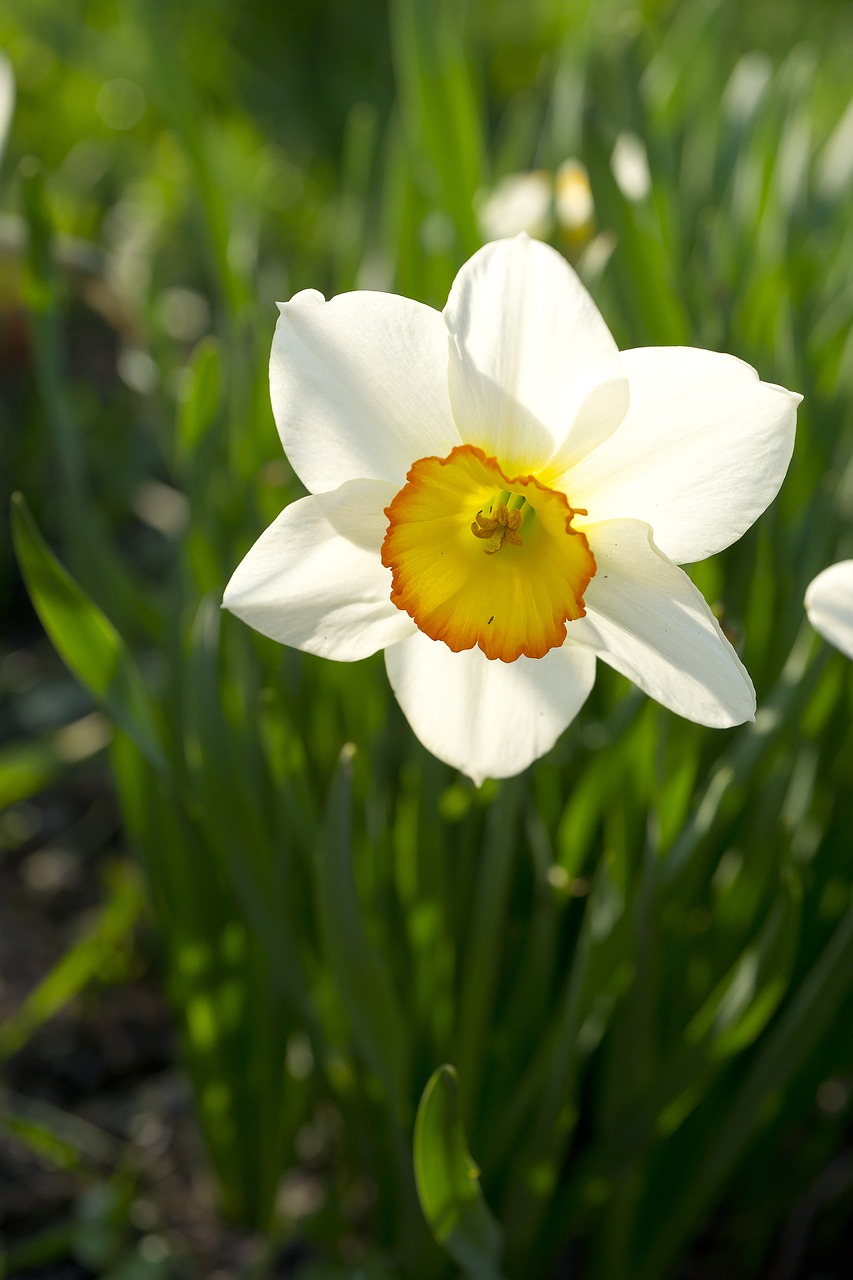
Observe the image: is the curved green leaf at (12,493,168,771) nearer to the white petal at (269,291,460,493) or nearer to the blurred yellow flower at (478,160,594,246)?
the white petal at (269,291,460,493)

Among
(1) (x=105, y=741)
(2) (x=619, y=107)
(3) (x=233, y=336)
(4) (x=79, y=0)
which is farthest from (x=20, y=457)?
(4) (x=79, y=0)

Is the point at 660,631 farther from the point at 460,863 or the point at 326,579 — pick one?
the point at 460,863

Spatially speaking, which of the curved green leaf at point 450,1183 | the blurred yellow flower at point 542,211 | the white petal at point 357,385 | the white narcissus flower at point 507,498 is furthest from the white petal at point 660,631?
the blurred yellow flower at point 542,211

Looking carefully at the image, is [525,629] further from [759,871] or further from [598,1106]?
[598,1106]

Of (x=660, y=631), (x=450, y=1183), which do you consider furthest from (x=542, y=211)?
(x=450, y=1183)

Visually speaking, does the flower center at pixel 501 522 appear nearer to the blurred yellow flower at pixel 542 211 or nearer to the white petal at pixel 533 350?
the white petal at pixel 533 350

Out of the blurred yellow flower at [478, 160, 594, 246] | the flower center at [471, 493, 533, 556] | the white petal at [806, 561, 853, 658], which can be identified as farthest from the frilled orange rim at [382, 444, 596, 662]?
the blurred yellow flower at [478, 160, 594, 246]
